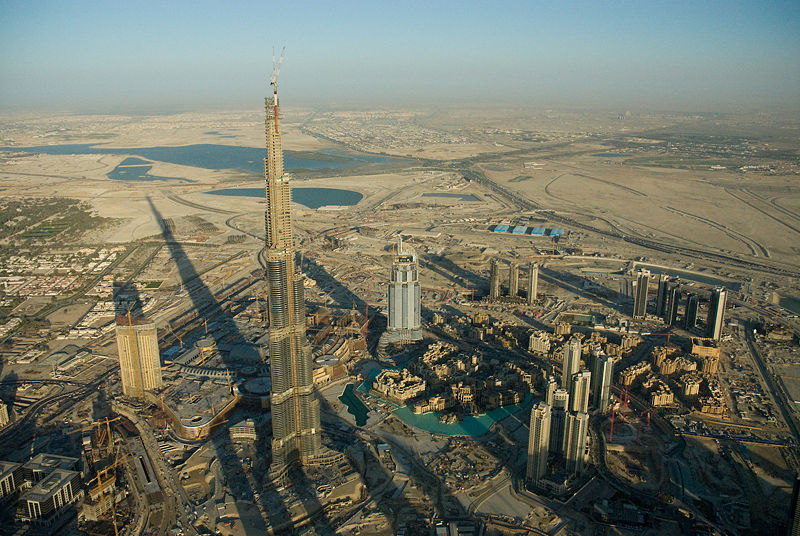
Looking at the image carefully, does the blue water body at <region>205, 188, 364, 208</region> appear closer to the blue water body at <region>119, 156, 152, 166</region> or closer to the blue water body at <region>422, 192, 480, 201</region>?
the blue water body at <region>422, 192, 480, 201</region>

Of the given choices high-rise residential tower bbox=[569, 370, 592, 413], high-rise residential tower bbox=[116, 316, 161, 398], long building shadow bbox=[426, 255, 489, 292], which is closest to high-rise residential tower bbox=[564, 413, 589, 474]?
high-rise residential tower bbox=[569, 370, 592, 413]

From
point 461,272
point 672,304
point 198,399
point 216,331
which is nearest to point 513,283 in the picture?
point 461,272

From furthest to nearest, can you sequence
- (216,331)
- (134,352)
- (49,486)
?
(216,331), (134,352), (49,486)

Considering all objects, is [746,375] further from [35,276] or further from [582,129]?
[582,129]

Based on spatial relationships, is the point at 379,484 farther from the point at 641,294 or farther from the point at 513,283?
the point at 641,294

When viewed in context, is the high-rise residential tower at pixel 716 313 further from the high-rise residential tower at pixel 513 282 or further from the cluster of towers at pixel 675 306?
the high-rise residential tower at pixel 513 282

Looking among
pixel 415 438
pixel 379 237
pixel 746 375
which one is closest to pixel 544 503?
pixel 415 438

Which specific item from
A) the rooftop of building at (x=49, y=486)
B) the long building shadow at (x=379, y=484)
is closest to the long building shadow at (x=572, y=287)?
the long building shadow at (x=379, y=484)
